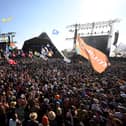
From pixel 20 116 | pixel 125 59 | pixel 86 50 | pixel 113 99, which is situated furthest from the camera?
pixel 125 59

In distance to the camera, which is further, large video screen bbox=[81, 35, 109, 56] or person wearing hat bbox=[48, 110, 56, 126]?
large video screen bbox=[81, 35, 109, 56]

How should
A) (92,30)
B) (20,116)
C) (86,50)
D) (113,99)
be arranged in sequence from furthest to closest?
(92,30), (86,50), (113,99), (20,116)

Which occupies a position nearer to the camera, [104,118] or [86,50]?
[104,118]

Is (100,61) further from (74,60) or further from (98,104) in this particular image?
(74,60)

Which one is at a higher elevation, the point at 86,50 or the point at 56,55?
the point at 86,50

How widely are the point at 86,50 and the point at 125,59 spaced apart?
27.3 m

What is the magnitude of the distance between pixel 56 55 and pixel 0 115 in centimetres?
3547

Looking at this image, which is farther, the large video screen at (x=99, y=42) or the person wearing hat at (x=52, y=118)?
the large video screen at (x=99, y=42)

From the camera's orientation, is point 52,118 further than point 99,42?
No

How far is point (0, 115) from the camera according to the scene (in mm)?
9125

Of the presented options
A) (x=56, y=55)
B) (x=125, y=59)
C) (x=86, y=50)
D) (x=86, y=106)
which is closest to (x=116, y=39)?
(x=125, y=59)

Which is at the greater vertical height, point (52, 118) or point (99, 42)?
point (99, 42)

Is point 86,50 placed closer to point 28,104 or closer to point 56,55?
point 28,104

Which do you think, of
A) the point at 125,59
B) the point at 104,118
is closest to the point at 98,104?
the point at 104,118
